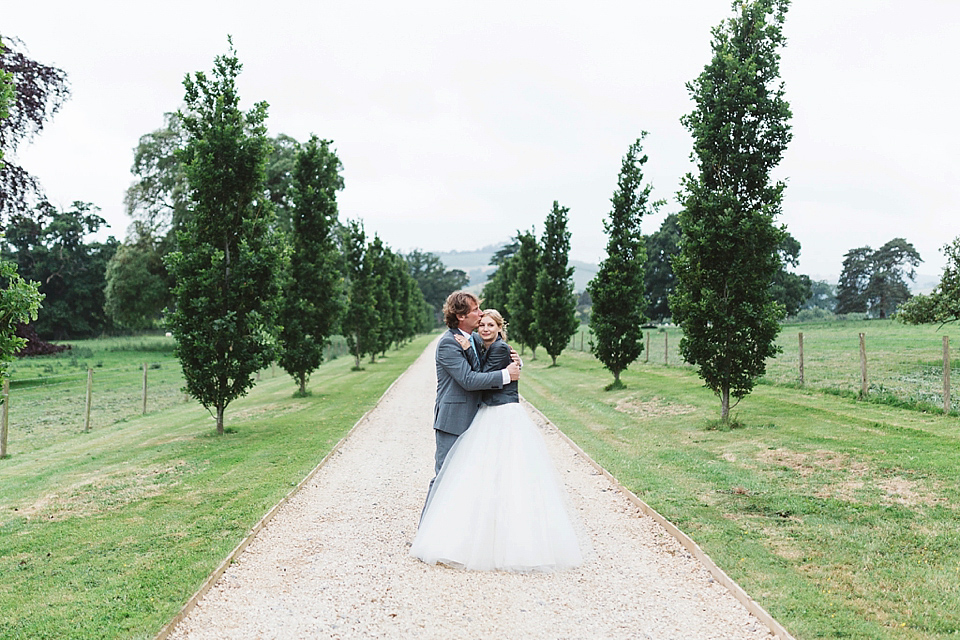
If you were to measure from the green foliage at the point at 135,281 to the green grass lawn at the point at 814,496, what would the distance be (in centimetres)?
3325

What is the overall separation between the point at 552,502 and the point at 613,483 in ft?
9.97

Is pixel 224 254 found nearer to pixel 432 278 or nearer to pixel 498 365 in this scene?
pixel 498 365

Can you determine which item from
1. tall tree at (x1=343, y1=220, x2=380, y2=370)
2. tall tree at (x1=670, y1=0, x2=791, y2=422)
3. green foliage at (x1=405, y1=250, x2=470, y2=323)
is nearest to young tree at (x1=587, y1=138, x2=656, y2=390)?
tall tree at (x1=670, y1=0, x2=791, y2=422)

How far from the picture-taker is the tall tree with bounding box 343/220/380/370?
104 feet

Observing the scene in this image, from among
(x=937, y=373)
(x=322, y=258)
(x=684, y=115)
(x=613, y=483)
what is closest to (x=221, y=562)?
(x=613, y=483)

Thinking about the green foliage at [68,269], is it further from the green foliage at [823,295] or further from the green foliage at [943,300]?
the green foliage at [823,295]

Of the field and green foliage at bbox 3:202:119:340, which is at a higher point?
green foliage at bbox 3:202:119:340

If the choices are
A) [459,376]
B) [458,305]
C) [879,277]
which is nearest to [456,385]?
[459,376]

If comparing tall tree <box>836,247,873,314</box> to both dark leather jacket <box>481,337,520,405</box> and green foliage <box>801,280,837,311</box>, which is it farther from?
dark leather jacket <box>481,337,520,405</box>

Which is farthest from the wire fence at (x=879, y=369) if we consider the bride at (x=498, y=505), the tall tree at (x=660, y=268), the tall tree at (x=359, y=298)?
the tall tree at (x=660, y=268)

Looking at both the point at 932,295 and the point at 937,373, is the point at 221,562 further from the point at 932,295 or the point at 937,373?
the point at 932,295

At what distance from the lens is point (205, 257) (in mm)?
13117

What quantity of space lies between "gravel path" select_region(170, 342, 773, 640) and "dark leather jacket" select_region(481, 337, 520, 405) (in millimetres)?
1477

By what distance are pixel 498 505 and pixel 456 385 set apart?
1153 mm
